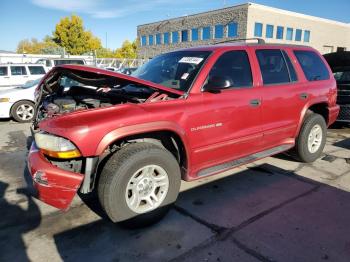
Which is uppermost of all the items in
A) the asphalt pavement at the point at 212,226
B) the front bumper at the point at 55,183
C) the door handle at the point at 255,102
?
the door handle at the point at 255,102

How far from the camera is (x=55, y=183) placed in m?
2.66

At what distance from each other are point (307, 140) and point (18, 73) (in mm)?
12398

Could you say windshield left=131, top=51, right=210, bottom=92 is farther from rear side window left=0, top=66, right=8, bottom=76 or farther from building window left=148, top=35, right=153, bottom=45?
building window left=148, top=35, right=153, bottom=45

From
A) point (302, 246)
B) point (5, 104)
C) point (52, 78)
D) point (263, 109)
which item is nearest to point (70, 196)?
point (52, 78)

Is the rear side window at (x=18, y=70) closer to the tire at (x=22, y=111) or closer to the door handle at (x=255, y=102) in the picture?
the tire at (x=22, y=111)

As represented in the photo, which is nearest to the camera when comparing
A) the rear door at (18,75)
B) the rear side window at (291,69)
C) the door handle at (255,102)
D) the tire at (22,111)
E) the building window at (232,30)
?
the door handle at (255,102)

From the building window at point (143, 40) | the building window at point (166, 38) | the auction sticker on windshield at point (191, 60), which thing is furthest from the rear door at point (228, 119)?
the building window at point (143, 40)

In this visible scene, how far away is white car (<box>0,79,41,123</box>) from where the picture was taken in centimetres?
859

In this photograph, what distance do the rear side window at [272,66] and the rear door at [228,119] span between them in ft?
0.89

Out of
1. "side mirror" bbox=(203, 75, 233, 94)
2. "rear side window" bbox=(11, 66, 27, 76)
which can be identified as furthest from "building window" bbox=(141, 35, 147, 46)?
"side mirror" bbox=(203, 75, 233, 94)

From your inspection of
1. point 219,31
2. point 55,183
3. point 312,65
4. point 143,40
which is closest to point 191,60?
point 55,183

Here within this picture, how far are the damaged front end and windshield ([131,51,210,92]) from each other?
0.88 ft

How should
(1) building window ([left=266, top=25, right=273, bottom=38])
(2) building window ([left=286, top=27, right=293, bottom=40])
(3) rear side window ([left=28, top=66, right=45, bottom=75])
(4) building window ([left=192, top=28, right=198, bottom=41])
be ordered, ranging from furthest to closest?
(4) building window ([left=192, top=28, right=198, bottom=41])
(2) building window ([left=286, top=27, right=293, bottom=40])
(1) building window ([left=266, top=25, right=273, bottom=38])
(3) rear side window ([left=28, top=66, right=45, bottom=75])

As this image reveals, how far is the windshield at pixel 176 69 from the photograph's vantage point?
3.43m
